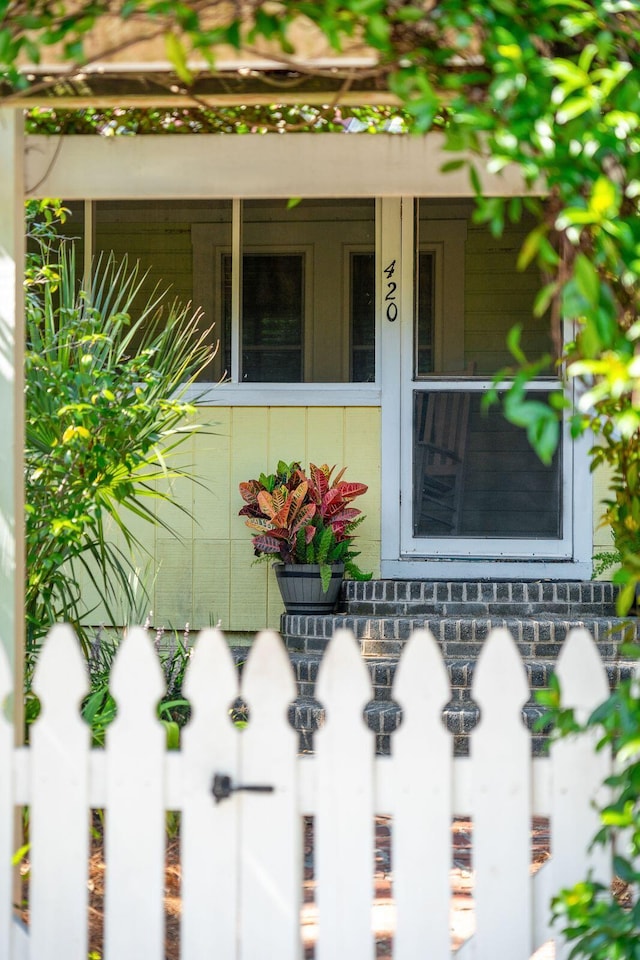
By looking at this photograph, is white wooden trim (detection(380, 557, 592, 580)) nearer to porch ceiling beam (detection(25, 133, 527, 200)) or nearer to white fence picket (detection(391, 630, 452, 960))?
porch ceiling beam (detection(25, 133, 527, 200))

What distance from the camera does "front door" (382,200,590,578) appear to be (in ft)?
21.8

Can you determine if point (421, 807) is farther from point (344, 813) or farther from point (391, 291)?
point (391, 291)

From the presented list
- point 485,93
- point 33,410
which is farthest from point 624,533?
point 33,410

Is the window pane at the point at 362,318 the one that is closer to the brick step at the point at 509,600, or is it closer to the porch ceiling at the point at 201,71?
the brick step at the point at 509,600

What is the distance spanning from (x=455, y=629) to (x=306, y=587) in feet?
2.93

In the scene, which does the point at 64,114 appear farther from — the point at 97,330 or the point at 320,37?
the point at 97,330

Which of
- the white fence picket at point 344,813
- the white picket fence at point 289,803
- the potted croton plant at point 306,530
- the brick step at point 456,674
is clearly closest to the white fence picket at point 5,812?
the white picket fence at point 289,803

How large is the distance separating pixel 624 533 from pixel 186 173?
4.66 feet

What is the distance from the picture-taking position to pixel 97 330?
4.14m

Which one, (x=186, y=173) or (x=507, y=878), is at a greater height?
(x=186, y=173)

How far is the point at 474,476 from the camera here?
6707 mm

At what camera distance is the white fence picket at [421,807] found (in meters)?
2.34

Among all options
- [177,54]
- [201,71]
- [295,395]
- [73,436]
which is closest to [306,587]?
[295,395]

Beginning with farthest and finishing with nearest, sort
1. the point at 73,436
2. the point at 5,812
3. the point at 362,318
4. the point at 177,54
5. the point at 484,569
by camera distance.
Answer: the point at 362,318 < the point at 484,569 < the point at 73,436 < the point at 5,812 < the point at 177,54
